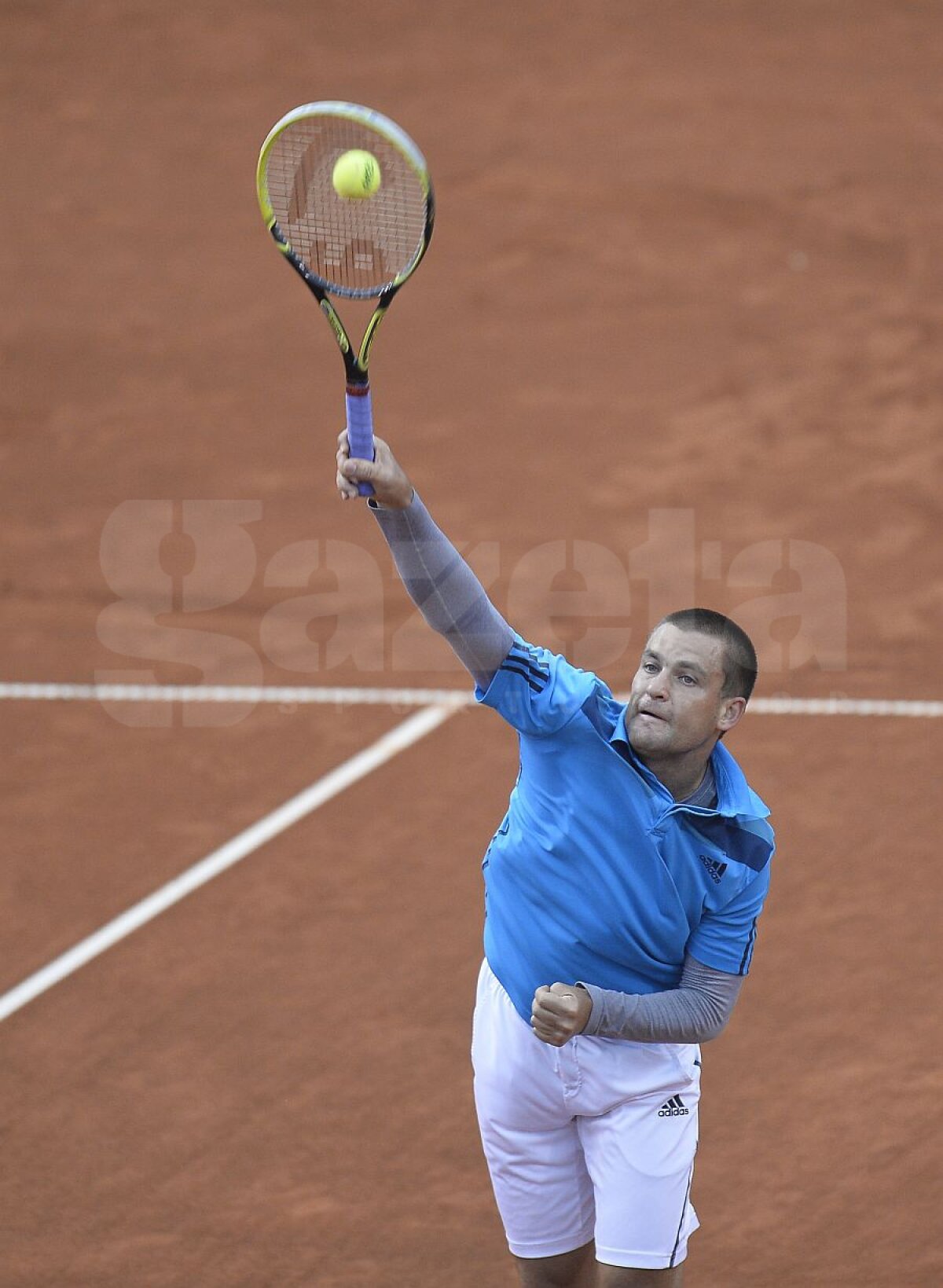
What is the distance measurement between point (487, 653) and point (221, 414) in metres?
4.61

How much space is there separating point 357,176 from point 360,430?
654 millimetres

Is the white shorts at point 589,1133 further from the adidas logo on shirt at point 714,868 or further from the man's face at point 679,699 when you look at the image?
the man's face at point 679,699

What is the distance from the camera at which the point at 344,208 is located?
3719 millimetres

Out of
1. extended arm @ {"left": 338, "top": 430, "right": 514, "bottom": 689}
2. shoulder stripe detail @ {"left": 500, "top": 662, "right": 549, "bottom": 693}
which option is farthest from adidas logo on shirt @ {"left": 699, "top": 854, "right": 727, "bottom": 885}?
extended arm @ {"left": 338, "top": 430, "right": 514, "bottom": 689}

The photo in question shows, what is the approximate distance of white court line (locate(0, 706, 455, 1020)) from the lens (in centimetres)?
558

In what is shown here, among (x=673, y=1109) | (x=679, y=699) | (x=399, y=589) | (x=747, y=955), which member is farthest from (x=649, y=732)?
(x=399, y=589)

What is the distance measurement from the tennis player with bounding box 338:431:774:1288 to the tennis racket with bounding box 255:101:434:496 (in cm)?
75

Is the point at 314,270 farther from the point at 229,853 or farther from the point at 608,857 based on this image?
the point at 229,853

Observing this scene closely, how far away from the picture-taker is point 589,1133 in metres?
3.74

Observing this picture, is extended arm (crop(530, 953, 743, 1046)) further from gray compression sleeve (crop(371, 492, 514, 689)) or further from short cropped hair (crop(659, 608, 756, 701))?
gray compression sleeve (crop(371, 492, 514, 689))

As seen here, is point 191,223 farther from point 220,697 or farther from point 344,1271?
point 344,1271

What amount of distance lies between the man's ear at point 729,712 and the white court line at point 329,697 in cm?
295

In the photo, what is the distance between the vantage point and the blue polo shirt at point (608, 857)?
3525 millimetres

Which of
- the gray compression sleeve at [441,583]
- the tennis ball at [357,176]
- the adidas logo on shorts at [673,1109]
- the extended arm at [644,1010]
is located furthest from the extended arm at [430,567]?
the adidas logo on shorts at [673,1109]
